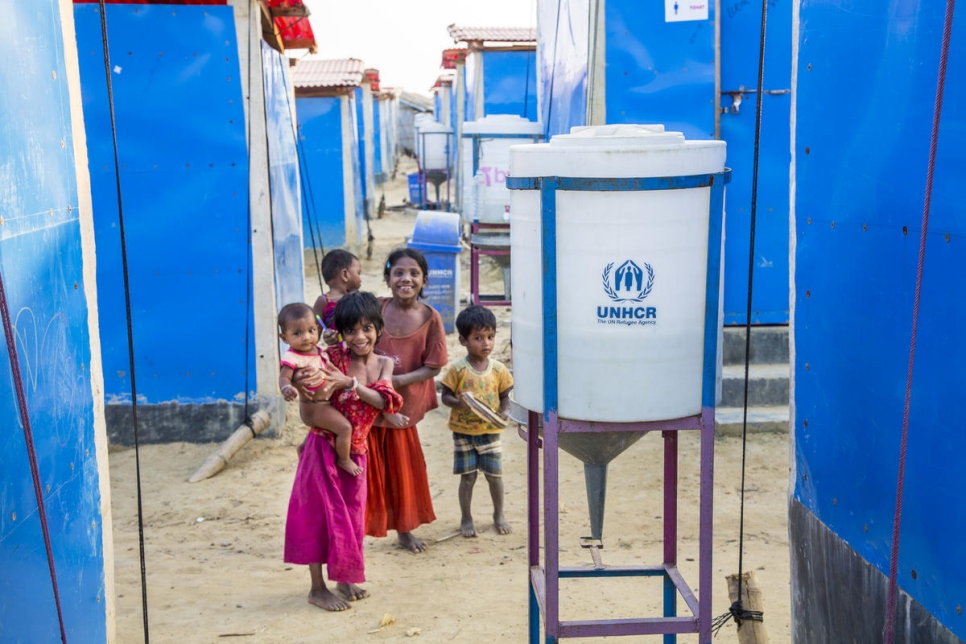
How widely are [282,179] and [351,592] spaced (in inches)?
135

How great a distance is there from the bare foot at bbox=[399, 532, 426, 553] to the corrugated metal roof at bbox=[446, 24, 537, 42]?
11.2 metres

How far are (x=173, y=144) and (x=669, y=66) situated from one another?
123 inches

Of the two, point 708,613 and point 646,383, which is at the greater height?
point 646,383

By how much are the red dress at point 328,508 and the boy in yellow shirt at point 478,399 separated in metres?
0.65

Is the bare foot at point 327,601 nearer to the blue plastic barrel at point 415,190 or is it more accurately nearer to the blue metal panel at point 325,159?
the blue metal panel at point 325,159

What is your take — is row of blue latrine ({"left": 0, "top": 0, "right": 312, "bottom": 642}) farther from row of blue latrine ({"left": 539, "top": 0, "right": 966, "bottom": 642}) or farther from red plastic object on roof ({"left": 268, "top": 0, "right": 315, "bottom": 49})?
row of blue latrine ({"left": 539, "top": 0, "right": 966, "bottom": 642})

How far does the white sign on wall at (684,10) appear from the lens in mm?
6305

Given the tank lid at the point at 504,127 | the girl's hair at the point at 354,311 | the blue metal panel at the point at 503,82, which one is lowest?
the girl's hair at the point at 354,311

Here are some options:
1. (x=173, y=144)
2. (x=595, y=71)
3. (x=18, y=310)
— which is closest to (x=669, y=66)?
(x=595, y=71)

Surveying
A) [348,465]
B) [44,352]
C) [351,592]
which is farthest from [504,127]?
[44,352]

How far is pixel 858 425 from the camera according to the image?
254 cm

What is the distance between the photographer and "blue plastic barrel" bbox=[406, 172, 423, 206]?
2319 cm

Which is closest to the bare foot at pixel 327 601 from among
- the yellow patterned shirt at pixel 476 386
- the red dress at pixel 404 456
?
the red dress at pixel 404 456

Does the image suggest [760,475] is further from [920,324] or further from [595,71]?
[920,324]
